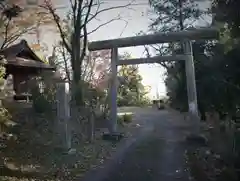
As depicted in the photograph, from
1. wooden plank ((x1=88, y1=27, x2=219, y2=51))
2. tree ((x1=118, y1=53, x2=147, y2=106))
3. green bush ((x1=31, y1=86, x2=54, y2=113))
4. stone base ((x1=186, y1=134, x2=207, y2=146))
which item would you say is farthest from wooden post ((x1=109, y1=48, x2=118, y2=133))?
tree ((x1=118, y1=53, x2=147, y2=106))

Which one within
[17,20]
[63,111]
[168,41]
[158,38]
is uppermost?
[17,20]

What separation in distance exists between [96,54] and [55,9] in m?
6.63

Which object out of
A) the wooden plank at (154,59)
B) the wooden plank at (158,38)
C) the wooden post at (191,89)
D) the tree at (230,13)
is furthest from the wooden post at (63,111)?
the tree at (230,13)

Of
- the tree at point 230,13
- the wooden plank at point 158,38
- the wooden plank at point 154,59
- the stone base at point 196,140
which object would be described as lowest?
the stone base at point 196,140

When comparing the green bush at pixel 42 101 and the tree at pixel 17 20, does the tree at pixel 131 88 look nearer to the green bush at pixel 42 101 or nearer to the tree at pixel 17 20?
the tree at pixel 17 20

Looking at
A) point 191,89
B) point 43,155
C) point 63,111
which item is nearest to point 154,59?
point 191,89

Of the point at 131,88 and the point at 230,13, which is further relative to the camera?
the point at 131,88

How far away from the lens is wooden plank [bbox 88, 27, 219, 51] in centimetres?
1038

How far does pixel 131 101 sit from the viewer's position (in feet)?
A: 109

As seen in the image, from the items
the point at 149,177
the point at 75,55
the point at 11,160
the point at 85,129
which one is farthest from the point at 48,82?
the point at 149,177

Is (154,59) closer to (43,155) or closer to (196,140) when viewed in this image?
(196,140)

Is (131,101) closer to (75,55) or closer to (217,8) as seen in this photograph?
(75,55)

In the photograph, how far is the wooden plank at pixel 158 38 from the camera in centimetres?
1038

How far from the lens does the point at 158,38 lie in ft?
35.9
